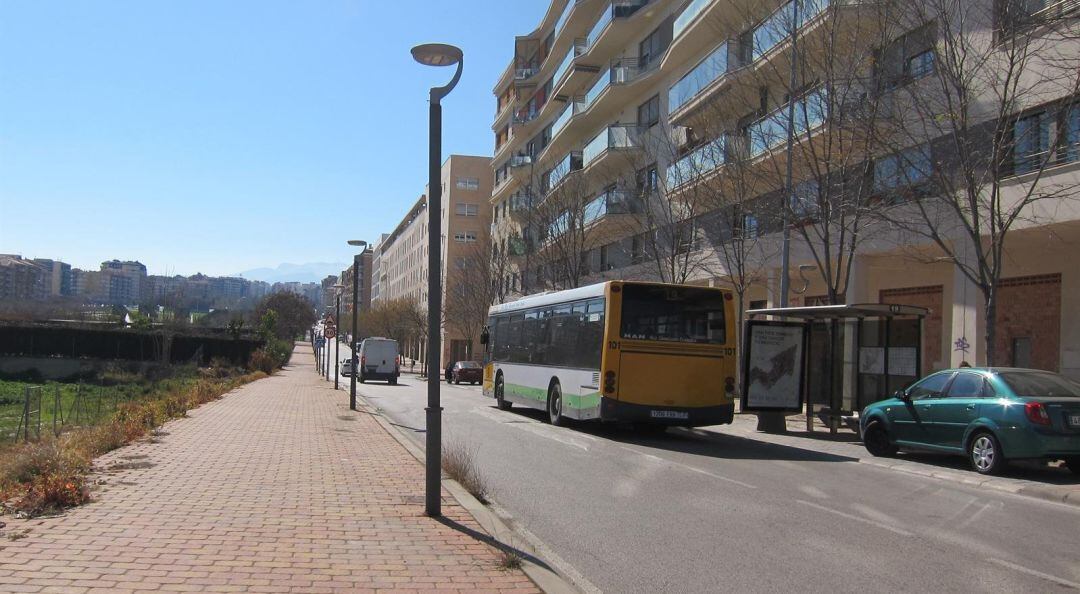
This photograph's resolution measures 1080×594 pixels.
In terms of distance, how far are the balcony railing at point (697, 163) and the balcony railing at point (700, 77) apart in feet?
10.1

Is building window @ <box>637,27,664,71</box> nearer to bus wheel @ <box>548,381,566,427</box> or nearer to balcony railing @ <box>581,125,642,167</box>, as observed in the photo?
balcony railing @ <box>581,125,642,167</box>

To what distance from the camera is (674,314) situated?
16031 millimetres

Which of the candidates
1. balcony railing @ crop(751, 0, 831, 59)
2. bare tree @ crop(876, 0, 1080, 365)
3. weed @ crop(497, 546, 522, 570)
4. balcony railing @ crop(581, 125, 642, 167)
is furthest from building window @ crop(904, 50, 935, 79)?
balcony railing @ crop(581, 125, 642, 167)

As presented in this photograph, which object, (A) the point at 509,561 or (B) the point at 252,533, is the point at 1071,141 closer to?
(A) the point at 509,561

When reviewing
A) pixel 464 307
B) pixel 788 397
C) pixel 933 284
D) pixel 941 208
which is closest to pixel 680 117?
pixel 933 284

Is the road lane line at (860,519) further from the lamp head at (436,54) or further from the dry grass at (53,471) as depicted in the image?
the dry grass at (53,471)

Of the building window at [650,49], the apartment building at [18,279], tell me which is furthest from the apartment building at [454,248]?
the apartment building at [18,279]

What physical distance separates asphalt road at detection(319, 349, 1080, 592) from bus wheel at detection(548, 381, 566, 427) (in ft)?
14.4

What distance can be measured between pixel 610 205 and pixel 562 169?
8.97 metres

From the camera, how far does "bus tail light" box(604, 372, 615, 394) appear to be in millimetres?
15672

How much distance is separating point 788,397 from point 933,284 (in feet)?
27.2

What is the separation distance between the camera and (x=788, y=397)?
57.5 feet

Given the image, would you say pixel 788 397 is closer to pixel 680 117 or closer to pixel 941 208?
pixel 941 208

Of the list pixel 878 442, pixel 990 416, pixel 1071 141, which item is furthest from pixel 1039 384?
pixel 1071 141
